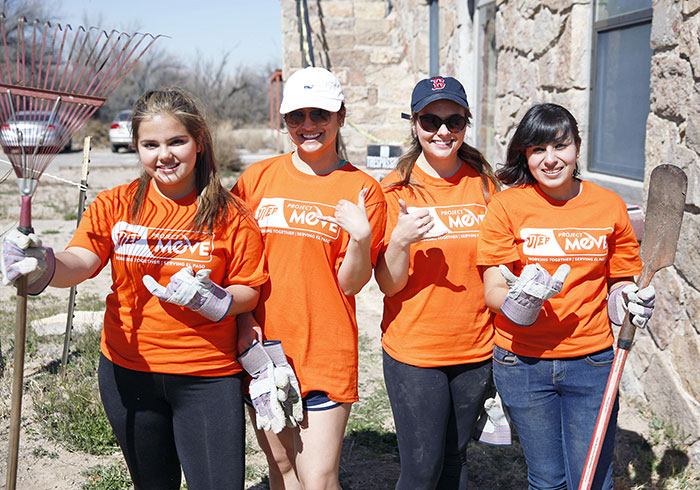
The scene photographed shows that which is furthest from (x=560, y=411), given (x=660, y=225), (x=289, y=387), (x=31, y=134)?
(x=31, y=134)

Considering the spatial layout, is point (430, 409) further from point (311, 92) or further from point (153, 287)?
point (311, 92)

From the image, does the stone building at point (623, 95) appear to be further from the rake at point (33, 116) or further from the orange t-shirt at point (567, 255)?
the rake at point (33, 116)

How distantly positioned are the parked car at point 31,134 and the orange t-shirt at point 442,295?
104cm

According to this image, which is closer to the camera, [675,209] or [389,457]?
[675,209]

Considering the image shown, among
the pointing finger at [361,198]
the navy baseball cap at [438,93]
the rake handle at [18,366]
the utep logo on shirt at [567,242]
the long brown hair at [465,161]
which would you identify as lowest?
the rake handle at [18,366]

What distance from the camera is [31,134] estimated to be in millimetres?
1821

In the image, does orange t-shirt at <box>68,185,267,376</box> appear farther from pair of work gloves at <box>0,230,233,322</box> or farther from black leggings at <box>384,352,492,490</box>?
black leggings at <box>384,352,492,490</box>

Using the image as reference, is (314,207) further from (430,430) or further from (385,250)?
(430,430)

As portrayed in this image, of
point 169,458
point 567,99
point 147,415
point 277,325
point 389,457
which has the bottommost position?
point 389,457

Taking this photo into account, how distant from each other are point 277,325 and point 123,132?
20.0 meters

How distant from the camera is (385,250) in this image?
219 cm

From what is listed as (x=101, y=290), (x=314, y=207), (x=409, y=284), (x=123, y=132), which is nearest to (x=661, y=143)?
(x=409, y=284)

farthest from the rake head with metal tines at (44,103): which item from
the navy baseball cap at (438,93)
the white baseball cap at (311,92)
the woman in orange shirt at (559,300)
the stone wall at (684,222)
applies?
the stone wall at (684,222)

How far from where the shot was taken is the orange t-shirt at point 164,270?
2012mm
